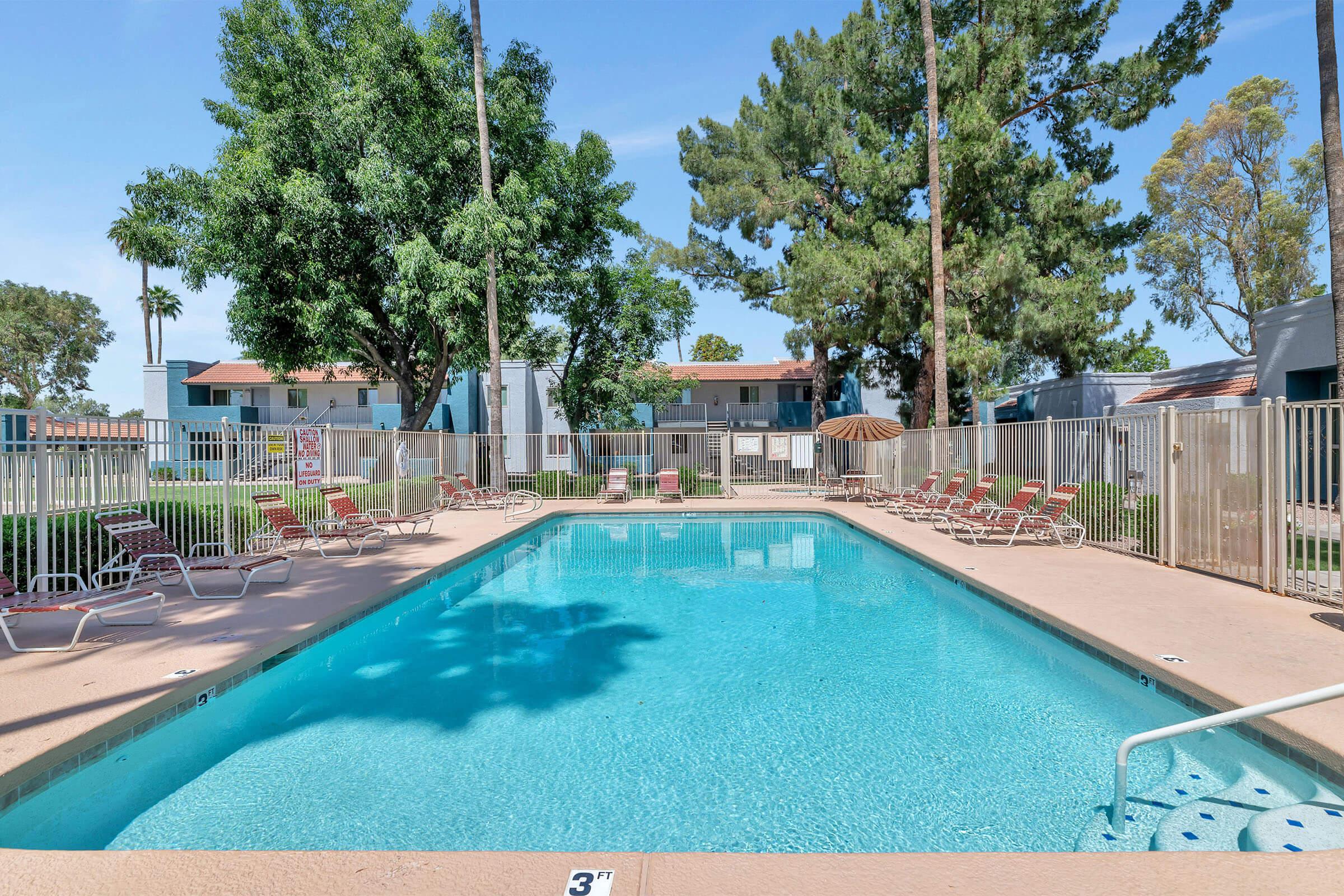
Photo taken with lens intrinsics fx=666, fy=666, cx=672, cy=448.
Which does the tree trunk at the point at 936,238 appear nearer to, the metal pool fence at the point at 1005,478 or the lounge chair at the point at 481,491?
the metal pool fence at the point at 1005,478

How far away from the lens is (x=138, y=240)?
18094 mm

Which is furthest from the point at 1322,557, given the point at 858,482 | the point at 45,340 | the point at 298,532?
the point at 45,340

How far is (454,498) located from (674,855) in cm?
1523

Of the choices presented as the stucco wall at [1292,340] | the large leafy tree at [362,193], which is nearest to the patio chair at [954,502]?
the stucco wall at [1292,340]

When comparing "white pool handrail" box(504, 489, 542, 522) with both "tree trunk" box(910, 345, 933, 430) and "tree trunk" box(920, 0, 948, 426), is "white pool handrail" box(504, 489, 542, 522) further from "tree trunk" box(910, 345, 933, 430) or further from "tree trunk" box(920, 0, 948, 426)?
"tree trunk" box(910, 345, 933, 430)

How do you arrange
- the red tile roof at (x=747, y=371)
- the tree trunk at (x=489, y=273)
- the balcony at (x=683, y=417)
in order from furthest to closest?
the red tile roof at (x=747, y=371)
the balcony at (x=683, y=417)
the tree trunk at (x=489, y=273)

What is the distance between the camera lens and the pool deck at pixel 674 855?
2324 millimetres

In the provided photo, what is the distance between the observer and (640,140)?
72.4 feet

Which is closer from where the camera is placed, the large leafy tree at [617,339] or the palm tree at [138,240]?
the palm tree at [138,240]

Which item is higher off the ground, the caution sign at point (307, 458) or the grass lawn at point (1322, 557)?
the caution sign at point (307, 458)

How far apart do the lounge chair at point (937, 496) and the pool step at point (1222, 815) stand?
10121 millimetres

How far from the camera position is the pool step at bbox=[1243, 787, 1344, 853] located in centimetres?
281

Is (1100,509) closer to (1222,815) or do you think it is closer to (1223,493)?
(1223,493)

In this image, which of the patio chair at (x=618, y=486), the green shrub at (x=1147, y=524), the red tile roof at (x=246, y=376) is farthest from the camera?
the red tile roof at (x=246, y=376)
